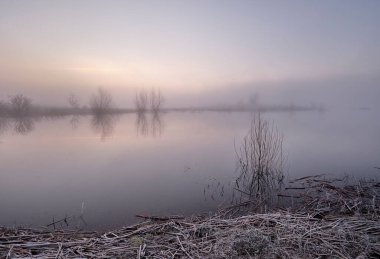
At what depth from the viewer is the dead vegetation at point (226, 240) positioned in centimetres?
352

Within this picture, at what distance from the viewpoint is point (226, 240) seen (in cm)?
379

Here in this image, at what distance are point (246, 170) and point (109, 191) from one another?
4806mm

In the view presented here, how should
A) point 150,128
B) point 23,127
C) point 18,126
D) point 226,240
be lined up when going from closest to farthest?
point 226,240
point 150,128
point 23,127
point 18,126

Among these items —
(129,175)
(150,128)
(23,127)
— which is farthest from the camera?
(23,127)

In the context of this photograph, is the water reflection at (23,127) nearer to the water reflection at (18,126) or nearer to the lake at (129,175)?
the water reflection at (18,126)

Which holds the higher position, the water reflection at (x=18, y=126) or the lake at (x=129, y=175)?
the water reflection at (x=18, y=126)

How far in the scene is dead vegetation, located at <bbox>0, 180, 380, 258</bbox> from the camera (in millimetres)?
3518

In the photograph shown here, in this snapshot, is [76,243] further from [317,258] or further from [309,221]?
[309,221]

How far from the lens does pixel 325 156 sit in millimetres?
12367

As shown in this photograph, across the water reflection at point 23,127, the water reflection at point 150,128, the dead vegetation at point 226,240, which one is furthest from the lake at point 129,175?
the water reflection at point 23,127

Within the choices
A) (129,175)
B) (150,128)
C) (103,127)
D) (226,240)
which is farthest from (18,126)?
(226,240)

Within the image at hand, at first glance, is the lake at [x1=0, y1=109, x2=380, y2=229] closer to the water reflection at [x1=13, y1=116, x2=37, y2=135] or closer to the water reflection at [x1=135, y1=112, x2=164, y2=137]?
the water reflection at [x1=135, y1=112, x2=164, y2=137]

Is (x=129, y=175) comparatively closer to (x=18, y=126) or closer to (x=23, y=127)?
(x=23, y=127)

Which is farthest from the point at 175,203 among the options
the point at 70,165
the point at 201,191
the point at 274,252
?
the point at 70,165
